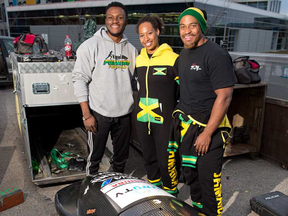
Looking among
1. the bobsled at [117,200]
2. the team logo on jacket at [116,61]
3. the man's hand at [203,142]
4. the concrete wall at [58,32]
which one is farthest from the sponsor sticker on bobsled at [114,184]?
the concrete wall at [58,32]

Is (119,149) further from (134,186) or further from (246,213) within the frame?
(246,213)

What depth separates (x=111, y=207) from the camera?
1.65 m

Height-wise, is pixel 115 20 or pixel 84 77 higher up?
pixel 115 20

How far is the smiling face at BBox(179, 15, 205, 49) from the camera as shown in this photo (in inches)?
84.5

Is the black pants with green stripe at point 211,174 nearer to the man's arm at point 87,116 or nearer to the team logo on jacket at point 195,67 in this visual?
Answer: the team logo on jacket at point 195,67

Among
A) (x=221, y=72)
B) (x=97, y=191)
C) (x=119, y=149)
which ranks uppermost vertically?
(x=221, y=72)

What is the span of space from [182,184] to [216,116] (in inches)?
71.0

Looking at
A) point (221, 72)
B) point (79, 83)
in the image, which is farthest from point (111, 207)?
point (79, 83)

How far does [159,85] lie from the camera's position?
2.62m

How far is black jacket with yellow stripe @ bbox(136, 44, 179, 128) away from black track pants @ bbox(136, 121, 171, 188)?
94 mm

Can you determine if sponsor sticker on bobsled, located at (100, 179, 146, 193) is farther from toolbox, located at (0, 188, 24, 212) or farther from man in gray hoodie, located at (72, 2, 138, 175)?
toolbox, located at (0, 188, 24, 212)

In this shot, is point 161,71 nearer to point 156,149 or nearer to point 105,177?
point 156,149

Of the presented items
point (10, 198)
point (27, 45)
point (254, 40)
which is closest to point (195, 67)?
point (10, 198)

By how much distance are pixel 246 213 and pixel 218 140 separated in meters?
1.38
